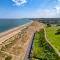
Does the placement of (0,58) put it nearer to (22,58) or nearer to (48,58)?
(22,58)

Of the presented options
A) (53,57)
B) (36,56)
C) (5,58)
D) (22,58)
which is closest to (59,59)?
(53,57)

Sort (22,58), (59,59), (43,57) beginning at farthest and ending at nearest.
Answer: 1. (22,58)
2. (43,57)
3. (59,59)

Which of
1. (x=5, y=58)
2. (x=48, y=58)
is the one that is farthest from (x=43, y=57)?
(x=5, y=58)

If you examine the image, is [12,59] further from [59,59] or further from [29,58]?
[59,59]

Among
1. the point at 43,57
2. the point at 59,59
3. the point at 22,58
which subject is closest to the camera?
the point at 59,59

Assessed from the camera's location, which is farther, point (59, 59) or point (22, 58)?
point (22, 58)

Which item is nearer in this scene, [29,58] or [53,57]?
[53,57]

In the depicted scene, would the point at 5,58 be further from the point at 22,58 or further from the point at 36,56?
the point at 36,56

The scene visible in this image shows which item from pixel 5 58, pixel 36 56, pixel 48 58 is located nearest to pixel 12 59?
pixel 5 58
